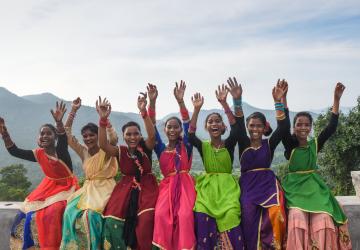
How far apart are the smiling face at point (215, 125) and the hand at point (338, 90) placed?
1.66 metres

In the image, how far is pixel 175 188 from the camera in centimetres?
532

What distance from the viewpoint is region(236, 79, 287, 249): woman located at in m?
4.74

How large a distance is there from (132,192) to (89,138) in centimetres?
116

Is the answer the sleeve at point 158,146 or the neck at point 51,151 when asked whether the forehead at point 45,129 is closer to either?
the neck at point 51,151

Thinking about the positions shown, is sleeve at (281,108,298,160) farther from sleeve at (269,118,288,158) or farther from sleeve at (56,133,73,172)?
sleeve at (56,133,73,172)

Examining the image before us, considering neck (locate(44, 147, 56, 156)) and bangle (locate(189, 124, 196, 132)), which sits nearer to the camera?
bangle (locate(189, 124, 196, 132))

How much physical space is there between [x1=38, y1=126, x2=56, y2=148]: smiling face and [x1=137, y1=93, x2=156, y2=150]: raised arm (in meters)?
1.56

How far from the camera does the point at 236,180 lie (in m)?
5.45

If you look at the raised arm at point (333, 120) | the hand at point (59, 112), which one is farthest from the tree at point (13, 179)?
the raised arm at point (333, 120)

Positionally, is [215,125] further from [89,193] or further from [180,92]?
[89,193]

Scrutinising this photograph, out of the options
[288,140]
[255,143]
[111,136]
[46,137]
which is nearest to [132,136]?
[111,136]

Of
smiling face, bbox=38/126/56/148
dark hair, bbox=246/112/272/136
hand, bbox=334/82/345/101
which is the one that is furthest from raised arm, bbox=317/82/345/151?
smiling face, bbox=38/126/56/148

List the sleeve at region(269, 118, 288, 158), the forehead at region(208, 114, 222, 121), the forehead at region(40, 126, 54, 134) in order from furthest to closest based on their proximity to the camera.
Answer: the forehead at region(40, 126, 54, 134)
the forehead at region(208, 114, 222, 121)
the sleeve at region(269, 118, 288, 158)

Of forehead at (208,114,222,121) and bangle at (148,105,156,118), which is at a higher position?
bangle at (148,105,156,118)
